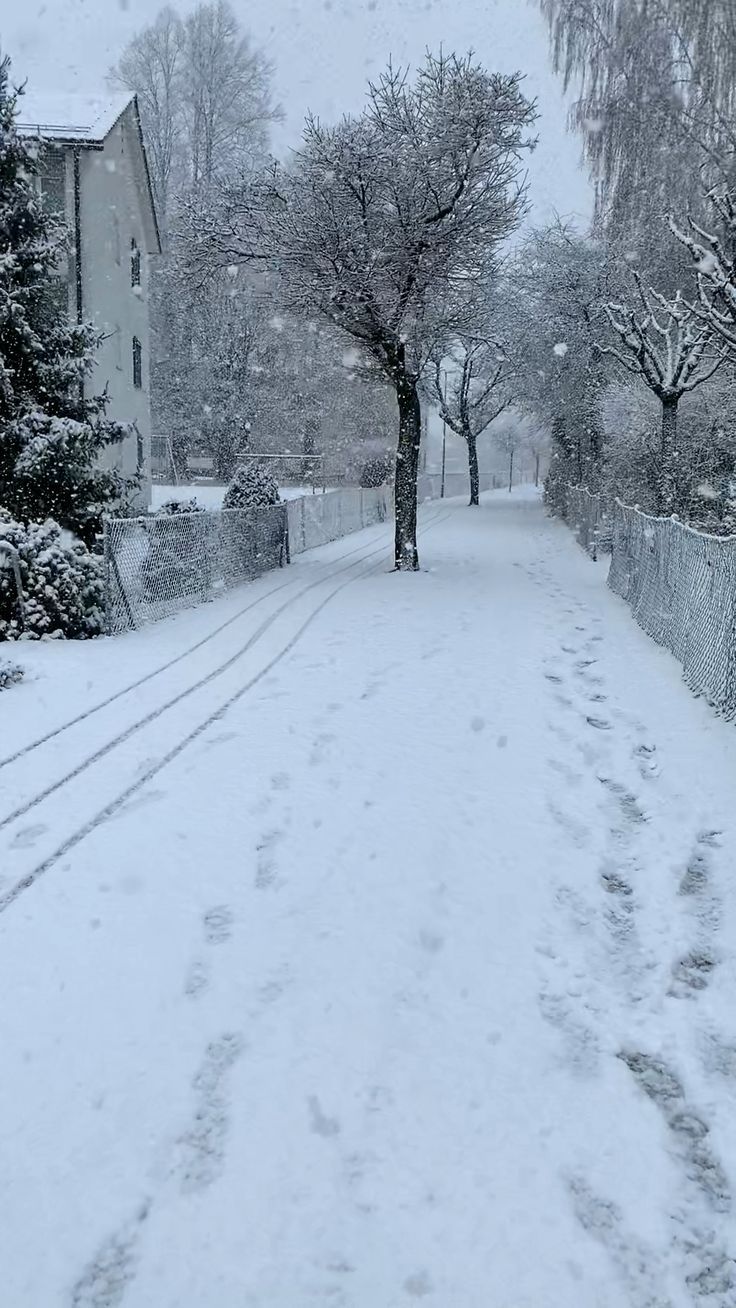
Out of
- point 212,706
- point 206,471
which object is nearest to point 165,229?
point 206,471

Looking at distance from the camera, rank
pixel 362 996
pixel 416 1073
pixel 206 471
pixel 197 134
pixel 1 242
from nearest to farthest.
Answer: pixel 416 1073
pixel 362 996
pixel 1 242
pixel 197 134
pixel 206 471

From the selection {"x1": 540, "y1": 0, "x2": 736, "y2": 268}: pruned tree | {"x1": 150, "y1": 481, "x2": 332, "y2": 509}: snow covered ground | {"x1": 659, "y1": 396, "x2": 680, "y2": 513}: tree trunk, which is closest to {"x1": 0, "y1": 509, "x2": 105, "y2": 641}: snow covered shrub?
{"x1": 659, "y1": 396, "x2": 680, "y2": 513}: tree trunk

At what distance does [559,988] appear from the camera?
3699mm

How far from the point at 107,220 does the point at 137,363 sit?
4.15 meters

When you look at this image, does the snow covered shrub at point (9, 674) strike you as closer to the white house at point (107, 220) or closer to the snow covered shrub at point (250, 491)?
the snow covered shrub at point (250, 491)

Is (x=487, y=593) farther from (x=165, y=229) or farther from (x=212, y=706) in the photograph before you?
(x=165, y=229)

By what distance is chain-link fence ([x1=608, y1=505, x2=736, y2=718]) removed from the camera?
7383 mm

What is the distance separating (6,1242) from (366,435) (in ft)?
152

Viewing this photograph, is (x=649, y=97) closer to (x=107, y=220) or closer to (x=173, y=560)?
(x=107, y=220)

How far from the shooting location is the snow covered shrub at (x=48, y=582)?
10797 mm

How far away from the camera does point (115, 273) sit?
888 inches

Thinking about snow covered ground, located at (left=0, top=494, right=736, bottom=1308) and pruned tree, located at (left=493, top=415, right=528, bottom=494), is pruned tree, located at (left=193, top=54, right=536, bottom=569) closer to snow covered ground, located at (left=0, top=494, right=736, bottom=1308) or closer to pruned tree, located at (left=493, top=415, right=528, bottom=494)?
Answer: snow covered ground, located at (left=0, top=494, right=736, bottom=1308)

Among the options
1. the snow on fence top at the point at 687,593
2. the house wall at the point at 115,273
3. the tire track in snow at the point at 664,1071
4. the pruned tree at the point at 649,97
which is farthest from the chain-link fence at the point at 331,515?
the tire track in snow at the point at 664,1071

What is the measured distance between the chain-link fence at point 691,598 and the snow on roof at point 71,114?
1636 centimetres
